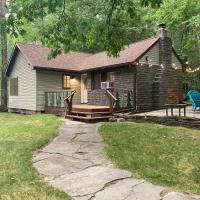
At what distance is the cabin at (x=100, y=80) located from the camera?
17.4 meters

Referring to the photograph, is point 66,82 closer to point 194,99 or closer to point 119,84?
point 119,84

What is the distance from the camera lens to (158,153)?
7.93 metres

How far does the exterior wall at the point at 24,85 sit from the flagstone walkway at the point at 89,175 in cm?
1190

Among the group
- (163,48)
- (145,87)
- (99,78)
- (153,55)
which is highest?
(163,48)

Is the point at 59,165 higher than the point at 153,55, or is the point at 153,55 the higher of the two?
the point at 153,55


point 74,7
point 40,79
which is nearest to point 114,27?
point 40,79

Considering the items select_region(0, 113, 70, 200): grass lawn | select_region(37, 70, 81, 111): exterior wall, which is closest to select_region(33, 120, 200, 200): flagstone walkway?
select_region(0, 113, 70, 200): grass lawn

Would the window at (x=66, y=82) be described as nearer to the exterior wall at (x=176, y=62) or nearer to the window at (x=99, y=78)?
the window at (x=99, y=78)

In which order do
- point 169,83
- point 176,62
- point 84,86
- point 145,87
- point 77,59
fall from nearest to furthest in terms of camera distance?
point 145,87 → point 169,83 → point 176,62 → point 84,86 → point 77,59

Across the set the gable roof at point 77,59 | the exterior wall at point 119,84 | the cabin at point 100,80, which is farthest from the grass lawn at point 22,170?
the gable roof at point 77,59

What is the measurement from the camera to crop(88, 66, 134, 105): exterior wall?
700 inches

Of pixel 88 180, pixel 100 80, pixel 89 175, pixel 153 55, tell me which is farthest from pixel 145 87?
pixel 88 180

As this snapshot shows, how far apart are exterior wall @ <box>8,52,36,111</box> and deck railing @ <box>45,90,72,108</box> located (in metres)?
0.98

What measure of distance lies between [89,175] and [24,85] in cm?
1634
